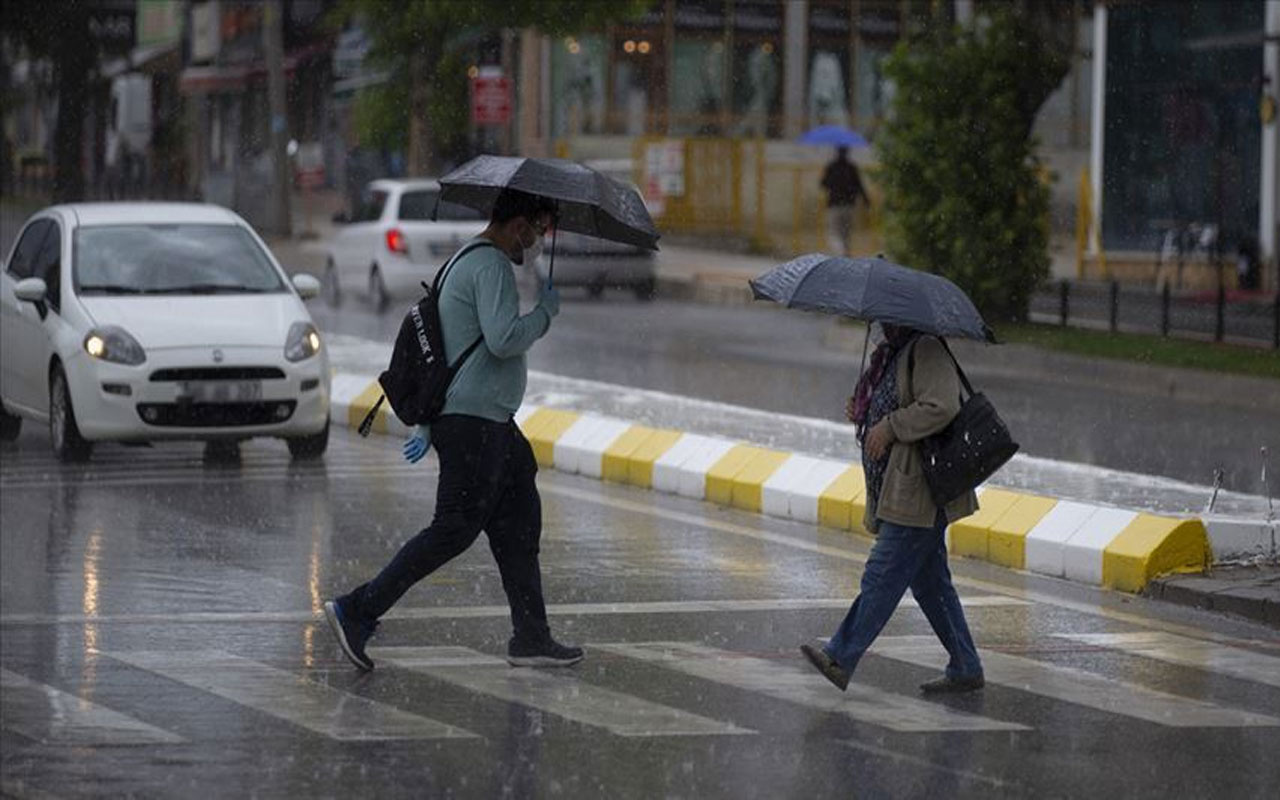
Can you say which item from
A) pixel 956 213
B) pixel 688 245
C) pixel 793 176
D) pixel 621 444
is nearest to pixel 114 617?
pixel 621 444

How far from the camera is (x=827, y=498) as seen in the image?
14.5 m

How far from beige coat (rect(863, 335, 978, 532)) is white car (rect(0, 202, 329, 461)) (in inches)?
300

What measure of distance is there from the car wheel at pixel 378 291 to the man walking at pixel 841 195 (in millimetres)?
8226

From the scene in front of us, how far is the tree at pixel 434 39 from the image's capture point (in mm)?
40938

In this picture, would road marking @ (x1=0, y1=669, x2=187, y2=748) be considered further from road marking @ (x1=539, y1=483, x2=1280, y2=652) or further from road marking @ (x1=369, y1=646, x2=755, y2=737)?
road marking @ (x1=539, y1=483, x2=1280, y2=652)

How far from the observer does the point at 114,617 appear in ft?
36.4

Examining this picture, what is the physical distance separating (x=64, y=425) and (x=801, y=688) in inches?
319

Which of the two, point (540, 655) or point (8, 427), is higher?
Result: point (540, 655)

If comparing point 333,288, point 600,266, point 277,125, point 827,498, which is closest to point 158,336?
point 827,498

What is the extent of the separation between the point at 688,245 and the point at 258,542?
33265 millimetres

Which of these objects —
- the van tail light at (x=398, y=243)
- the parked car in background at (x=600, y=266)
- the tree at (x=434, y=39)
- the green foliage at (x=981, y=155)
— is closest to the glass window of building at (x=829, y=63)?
the tree at (x=434, y=39)

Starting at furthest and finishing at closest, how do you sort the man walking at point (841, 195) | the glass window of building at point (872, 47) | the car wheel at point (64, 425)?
the glass window of building at point (872, 47), the man walking at point (841, 195), the car wheel at point (64, 425)

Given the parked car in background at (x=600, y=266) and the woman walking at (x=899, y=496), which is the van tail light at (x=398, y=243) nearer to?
the parked car in background at (x=600, y=266)

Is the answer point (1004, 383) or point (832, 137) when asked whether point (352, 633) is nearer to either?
Result: point (1004, 383)
